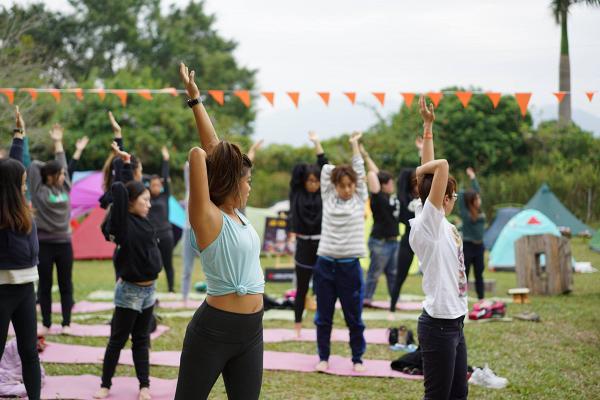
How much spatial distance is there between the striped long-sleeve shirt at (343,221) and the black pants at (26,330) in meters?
2.62

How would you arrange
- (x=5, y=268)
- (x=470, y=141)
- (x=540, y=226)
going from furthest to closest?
(x=470, y=141) → (x=540, y=226) → (x=5, y=268)

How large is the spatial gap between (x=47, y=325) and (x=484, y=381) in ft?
14.7

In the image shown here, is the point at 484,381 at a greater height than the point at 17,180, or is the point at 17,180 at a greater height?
the point at 17,180

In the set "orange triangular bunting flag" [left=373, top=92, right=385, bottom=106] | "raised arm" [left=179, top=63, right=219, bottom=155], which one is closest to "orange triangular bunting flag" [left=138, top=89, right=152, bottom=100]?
"orange triangular bunting flag" [left=373, top=92, right=385, bottom=106]

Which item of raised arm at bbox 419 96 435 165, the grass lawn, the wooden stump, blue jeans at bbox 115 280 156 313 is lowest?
the grass lawn

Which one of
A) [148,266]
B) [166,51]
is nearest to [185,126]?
[166,51]

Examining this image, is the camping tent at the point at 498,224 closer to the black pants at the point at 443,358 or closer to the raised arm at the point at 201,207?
the black pants at the point at 443,358

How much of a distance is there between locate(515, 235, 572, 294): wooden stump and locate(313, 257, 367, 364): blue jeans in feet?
18.3

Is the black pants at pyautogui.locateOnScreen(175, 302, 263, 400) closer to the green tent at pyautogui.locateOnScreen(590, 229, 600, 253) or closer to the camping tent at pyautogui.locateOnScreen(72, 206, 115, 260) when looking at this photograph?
the green tent at pyautogui.locateOnScreen(590, 229, 600, 253)

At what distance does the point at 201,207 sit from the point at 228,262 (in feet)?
0.96

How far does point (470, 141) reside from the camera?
2436cm

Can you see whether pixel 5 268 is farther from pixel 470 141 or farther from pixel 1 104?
pixel 470 141

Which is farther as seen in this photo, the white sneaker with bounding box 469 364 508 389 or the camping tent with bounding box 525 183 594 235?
the camping tent with bounding box 525 183 594 235

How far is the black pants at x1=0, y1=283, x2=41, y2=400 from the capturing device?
4582mm
